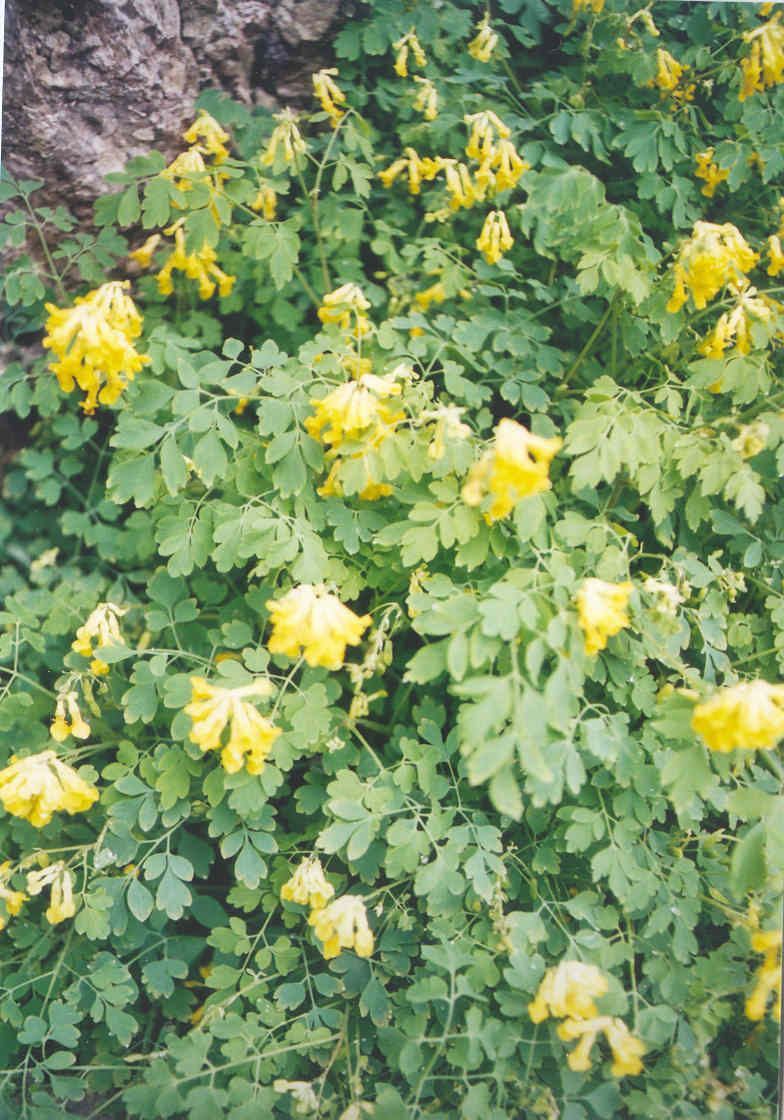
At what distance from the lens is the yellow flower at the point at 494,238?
59.1 inches

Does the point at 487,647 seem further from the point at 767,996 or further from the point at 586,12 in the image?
the point at 586,12

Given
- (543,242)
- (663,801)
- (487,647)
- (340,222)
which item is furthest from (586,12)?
(663,801)

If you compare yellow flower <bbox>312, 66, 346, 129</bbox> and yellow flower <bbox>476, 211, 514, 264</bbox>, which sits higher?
yellow flower <bbox>312, 66, 346, 129</bbox>

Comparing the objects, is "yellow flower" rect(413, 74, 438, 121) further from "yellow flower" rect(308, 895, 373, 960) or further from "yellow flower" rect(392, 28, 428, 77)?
"yellow flower" rect(308, 895, 373, 960)

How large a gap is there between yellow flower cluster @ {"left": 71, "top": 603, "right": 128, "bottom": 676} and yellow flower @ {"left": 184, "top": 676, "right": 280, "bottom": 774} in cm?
25

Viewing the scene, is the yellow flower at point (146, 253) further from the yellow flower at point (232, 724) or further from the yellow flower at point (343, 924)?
the yellow flower at point (343, 924)

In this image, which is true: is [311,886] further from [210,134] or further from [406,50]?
[406,50]

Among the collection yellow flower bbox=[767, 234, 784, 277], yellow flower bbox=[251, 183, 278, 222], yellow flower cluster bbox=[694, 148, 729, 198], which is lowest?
yellow flower bbox=[767, 234, 784, 277]

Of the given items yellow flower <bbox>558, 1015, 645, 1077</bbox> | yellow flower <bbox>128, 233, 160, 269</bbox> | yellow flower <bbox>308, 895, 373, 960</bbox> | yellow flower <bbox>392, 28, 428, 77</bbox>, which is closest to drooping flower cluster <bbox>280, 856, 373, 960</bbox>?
yellow flower <bbox>308, 895, 373, 960</bbox>

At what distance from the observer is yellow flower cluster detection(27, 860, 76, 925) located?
4.11 feet

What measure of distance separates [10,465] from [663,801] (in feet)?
4.99

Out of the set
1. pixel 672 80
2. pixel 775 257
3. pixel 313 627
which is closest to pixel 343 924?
pixel 313 627

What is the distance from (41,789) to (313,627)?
51 centimetres

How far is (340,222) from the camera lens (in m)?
1.59
